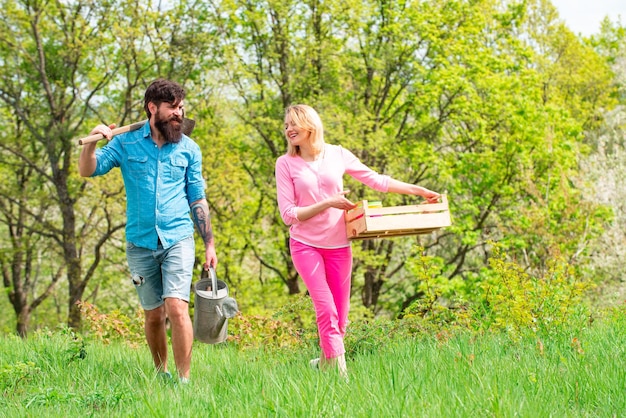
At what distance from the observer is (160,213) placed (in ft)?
16.0

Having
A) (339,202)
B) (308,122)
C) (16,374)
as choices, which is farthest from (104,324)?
(339,202)

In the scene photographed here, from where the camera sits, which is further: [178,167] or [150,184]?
[178,167]

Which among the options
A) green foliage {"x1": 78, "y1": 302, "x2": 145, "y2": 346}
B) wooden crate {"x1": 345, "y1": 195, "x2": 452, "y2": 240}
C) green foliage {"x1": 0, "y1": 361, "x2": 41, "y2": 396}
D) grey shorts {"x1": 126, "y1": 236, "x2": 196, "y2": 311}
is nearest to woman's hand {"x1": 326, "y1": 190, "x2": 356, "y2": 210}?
wooden crate {"x1": 345, "y1": 195, "x2": 452, "y2": 240}

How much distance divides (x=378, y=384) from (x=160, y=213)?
6.50 feet

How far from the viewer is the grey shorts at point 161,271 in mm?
4805

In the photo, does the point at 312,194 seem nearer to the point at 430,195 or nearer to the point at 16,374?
the point at 430,195

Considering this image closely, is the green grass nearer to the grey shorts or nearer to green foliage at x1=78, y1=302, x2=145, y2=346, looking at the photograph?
the grey shorts

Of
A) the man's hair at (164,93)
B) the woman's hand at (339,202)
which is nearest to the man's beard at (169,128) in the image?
the man's hair at (164,93)

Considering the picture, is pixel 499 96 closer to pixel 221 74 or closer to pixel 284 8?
pixel 284 8

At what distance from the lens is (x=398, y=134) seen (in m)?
22.5

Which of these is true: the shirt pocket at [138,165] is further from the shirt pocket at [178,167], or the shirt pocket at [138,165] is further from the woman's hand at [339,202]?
the woman's hand at [339,202]

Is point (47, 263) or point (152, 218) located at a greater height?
point (152, 218)

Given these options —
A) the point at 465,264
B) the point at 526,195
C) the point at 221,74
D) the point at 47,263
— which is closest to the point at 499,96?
the point at 526,195

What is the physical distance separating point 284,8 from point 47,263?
44.2 feet
